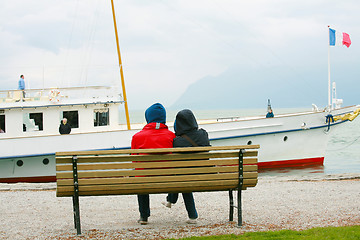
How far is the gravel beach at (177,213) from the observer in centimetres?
522

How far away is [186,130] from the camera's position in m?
5.29

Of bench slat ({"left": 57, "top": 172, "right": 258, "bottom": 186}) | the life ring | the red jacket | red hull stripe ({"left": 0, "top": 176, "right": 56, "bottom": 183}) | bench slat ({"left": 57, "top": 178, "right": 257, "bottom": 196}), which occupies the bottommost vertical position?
red hull stripe ({"left": 0, "top": 176, "right": 56, "bottom": 183})

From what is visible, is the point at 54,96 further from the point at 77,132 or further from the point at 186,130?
the point at 186,130

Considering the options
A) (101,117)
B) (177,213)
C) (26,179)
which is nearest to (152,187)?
(177,213)

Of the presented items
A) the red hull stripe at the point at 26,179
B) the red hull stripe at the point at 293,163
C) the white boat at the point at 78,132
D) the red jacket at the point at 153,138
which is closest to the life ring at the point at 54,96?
the white boat at the point at 78,132

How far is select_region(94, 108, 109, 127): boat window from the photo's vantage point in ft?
56.7

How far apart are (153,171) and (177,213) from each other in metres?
1.65

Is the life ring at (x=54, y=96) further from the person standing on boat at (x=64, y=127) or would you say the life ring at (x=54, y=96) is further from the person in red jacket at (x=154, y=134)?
the person in red jacket at (x=154, y=134)

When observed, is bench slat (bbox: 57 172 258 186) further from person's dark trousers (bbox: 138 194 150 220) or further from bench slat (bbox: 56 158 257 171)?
person's dark trousers (bbox: 138 194 150 220)

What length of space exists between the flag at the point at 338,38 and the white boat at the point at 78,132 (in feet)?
10.7

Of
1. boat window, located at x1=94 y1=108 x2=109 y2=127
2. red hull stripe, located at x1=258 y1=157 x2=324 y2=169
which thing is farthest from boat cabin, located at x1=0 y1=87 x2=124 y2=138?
red hull stripe, located at x1=258 y1=157 x2=324 y2=169

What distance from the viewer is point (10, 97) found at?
55.3ft

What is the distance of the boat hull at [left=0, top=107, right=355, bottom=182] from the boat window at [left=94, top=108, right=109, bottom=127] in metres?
1.09

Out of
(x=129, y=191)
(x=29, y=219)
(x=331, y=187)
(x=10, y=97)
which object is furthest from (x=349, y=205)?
(x=10, y=97)
